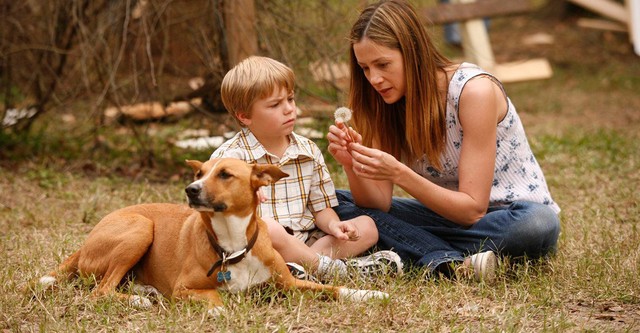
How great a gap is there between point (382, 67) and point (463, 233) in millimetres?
886

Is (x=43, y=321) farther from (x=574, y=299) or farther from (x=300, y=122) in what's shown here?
(x=300, y=122)

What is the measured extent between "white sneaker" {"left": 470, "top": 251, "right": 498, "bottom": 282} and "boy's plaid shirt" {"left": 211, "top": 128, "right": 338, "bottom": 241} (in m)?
0.81

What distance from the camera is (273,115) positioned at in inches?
152

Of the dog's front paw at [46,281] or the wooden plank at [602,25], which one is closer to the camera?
the dog's front paw at [46,281]

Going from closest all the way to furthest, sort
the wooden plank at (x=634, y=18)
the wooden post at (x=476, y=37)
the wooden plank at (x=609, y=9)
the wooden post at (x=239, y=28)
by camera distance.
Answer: the wooden post at (x=239, y=28), the wooden plank at (x=634, y=18), the wooden post at (x=476, y=37), the wooden plank at (x=609, y=9)

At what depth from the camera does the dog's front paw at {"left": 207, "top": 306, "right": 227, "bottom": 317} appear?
10.7 feet

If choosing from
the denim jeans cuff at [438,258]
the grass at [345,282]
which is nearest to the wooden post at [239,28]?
the grass at [345,282]

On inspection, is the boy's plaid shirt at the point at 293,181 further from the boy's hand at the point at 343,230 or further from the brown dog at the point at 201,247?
the brown dog at the point at 201,247

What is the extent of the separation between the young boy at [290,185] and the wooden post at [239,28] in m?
1.97

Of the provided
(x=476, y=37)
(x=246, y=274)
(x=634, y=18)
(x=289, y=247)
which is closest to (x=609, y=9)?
(x=634, y=18)

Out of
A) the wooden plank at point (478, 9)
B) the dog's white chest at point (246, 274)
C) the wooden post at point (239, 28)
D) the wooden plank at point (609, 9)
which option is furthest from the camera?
the wooden plank at point (609, 9)

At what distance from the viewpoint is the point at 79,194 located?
19.0 feet

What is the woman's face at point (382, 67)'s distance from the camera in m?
3.85

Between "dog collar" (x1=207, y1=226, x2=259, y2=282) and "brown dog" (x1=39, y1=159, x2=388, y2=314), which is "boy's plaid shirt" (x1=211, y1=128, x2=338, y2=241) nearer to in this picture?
"brown dog" (x1=39, y1=159, x2=388, y2=314)
